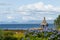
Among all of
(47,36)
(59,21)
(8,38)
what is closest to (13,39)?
→ (8,38)

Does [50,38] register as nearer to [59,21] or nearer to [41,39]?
[41,39]

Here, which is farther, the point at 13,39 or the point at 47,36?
the point at 13,39

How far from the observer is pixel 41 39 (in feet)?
30.5

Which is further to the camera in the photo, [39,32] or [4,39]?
[4,39]

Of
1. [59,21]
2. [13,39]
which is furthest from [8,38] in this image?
[59,21]

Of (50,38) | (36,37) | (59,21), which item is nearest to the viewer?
(50,38)

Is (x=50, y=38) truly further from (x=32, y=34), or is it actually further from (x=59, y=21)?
(x=59, y=21)

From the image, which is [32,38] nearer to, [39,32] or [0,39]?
[39,32]

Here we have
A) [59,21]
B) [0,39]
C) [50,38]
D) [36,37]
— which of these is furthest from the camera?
[59,21]

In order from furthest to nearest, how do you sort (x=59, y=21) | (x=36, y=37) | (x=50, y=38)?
(x=59, y=21)
(x=36, y=37)
(x=50, y=38)

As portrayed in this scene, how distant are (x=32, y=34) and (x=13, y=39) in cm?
281

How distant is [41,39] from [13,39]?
364 centimetres

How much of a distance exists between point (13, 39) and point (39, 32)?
9.88 ft

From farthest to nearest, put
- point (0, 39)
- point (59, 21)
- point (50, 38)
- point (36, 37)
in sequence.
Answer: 1. point (59, 21)
2. point (0, 39)
3. point (36, 37)
4. point (50, 38)
